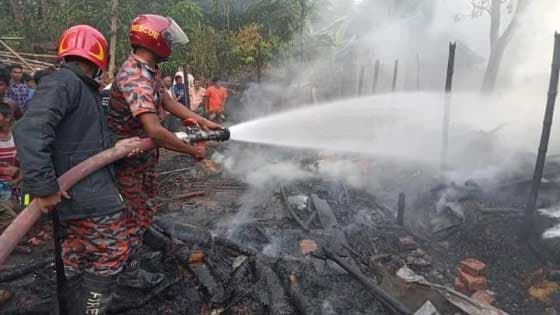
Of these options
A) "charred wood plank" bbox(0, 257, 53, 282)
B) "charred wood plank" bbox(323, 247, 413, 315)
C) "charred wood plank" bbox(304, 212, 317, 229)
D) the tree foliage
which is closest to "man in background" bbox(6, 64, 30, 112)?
"charred wood plank" bbox(0, 257, 53, 282)

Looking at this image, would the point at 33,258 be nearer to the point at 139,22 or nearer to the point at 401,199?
the point at 139,22

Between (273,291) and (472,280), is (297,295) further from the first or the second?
(472,280)

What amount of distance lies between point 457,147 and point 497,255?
457 centimetres

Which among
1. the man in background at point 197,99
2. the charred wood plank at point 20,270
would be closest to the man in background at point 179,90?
the man in background at point 197,99

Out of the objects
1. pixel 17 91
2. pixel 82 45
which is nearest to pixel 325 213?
pixel 82 45

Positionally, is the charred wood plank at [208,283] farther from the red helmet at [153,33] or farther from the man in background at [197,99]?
the man in background at [197,99]

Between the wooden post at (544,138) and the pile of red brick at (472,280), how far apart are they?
1.42 metres

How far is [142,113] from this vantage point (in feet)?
9.81

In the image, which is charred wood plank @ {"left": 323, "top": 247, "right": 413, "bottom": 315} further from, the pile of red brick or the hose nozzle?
the hose nozzle

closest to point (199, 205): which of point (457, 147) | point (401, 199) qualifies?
point (401, 199)

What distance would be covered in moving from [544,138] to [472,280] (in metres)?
2.39

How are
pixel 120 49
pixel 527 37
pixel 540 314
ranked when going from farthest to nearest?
pixel 527 37, pixel 120 49, pixel 540 314

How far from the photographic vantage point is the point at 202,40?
61.8 ft

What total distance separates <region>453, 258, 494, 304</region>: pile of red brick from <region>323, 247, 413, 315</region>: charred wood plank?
1208 mm
